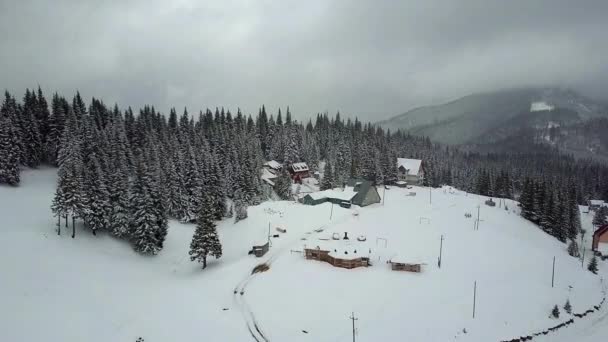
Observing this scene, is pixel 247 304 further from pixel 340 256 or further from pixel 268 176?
pixel 268 176

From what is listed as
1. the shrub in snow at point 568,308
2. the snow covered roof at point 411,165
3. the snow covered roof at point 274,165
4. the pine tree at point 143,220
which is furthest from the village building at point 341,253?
the snow covered roof at point 411,165

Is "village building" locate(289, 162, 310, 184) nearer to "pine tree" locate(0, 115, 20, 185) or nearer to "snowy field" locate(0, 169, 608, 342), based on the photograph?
"snowy field" locate(0, 169, 608, 342)

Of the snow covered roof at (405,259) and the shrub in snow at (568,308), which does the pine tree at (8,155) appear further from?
the shrub in snow at (568,308)

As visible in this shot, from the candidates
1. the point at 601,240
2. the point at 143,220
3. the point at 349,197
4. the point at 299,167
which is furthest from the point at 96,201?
the point at 601,240

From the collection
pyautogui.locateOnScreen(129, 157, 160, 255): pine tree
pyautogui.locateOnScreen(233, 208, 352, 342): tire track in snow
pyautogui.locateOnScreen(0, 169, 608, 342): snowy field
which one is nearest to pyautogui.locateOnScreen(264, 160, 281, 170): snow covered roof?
pyautogui.locateOnScreen(0, 169, 608, 342): snowy field

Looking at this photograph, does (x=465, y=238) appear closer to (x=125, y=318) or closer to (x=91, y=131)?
(x=125, y=318)
